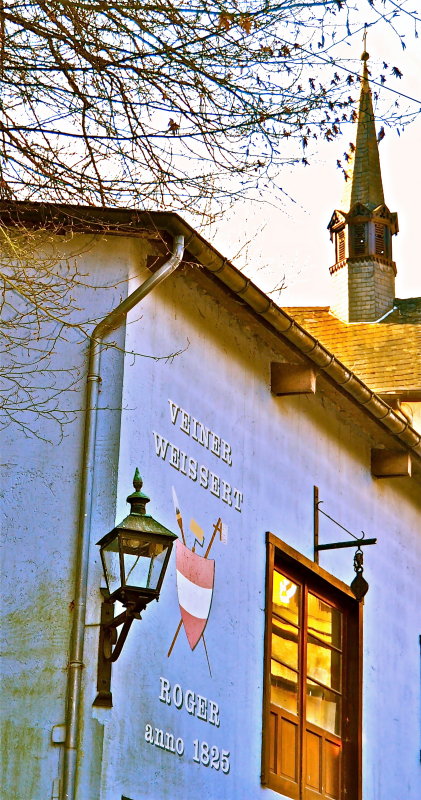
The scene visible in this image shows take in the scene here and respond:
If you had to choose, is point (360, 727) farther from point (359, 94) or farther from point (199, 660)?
point (359, 94)

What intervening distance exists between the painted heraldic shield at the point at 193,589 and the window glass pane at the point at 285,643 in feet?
4.34

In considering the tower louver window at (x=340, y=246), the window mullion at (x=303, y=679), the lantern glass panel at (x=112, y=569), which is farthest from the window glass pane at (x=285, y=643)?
the tower louver window at (x=340, y=246)

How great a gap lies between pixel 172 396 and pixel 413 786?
5266 millimetres

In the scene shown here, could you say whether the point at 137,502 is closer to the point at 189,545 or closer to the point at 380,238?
the point at 189,545

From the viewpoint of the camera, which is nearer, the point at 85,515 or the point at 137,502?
the point at 137,502

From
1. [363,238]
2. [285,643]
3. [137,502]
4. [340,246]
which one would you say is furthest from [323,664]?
[340,246]

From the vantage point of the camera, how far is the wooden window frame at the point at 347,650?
11812mm

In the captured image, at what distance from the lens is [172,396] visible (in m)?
10.8

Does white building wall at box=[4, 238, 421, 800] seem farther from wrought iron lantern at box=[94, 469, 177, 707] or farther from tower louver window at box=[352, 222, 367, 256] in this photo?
tower louver window at box=[352, 222, 367, 256]

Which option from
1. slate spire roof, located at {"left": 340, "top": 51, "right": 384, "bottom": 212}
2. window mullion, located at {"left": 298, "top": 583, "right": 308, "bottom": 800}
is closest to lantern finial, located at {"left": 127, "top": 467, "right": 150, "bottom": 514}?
window mullion, located at {"left": 298, "top": 583, "right": 308, "bottom": 800}

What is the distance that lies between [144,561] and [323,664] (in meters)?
4.21

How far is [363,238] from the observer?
27.2m

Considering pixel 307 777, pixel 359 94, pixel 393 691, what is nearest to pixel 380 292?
pixel 393 691

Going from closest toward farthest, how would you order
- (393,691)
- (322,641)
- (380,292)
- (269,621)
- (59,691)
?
(59,691) → (269,621) → (322,641) → (393,691) → (380,292)
